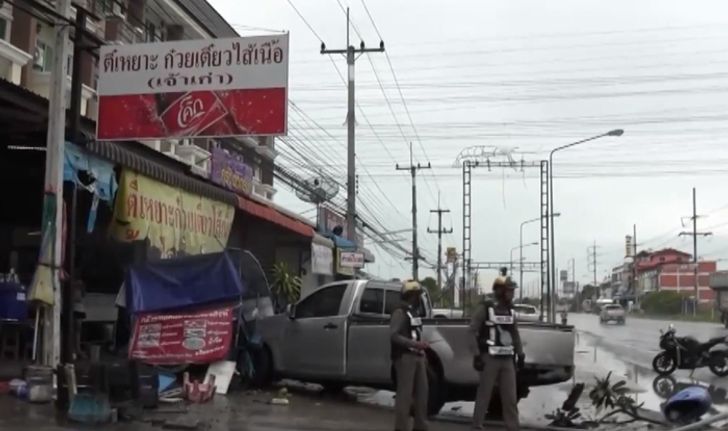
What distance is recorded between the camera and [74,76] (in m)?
12.2

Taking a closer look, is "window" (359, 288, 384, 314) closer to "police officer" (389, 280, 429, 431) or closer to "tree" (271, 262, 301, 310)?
"police officer" (389, 280, 429, 431)

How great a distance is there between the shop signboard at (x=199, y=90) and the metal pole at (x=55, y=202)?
90cm

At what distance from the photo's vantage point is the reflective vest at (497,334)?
992cm

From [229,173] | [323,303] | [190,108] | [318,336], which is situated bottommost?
[318,336]

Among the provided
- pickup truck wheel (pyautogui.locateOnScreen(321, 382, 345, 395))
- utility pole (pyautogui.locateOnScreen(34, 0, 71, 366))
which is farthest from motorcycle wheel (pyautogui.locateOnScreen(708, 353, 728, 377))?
utility pole (pyautogui.locateOnScreen(34, 0, 71, 366))

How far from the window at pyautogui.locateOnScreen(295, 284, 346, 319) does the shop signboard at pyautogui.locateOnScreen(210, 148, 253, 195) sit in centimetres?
533

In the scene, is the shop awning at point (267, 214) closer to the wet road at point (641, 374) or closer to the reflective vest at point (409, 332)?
the wet road at point (641, 374)

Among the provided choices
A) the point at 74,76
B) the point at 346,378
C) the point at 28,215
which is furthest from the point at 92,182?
the point at 28,215

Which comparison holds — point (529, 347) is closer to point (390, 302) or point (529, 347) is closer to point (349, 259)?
point (390, 302)

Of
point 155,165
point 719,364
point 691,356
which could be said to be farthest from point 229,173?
point 719,364

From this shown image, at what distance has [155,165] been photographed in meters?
14.2

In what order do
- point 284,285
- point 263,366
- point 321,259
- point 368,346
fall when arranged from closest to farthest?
point 368,346 < point 263,366 < point 284,285 < point 321,259

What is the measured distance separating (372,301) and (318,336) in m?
0.99

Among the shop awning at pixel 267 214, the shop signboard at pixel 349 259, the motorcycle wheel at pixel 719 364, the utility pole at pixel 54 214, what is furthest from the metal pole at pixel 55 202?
the shop signboard at pixel 349 259
